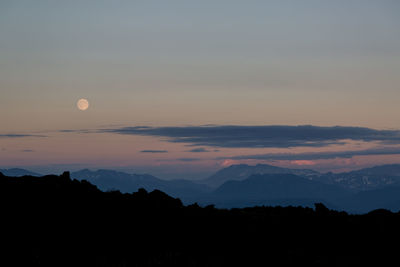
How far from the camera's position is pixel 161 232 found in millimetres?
55312

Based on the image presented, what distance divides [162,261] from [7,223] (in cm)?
1841

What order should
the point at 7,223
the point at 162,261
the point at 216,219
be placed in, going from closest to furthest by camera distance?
the point at 162,261 → the point at 7,223 → the point at 216,219

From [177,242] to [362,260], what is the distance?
61.6ft

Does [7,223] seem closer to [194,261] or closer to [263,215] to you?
[194,261]

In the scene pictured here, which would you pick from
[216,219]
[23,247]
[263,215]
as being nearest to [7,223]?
[23,247]

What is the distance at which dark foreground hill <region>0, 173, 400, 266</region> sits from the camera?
47.3 metres

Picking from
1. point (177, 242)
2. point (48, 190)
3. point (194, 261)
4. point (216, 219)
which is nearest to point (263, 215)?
point (216, 219)

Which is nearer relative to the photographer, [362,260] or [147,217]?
[362,260]

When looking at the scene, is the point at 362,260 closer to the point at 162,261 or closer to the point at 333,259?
the point at 333,259

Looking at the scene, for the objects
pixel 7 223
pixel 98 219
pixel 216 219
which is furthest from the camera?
pixel 216 219

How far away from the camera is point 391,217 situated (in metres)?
60.7

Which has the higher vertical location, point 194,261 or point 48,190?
point 48,190

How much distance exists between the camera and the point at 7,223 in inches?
2078

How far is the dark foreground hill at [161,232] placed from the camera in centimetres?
4731
